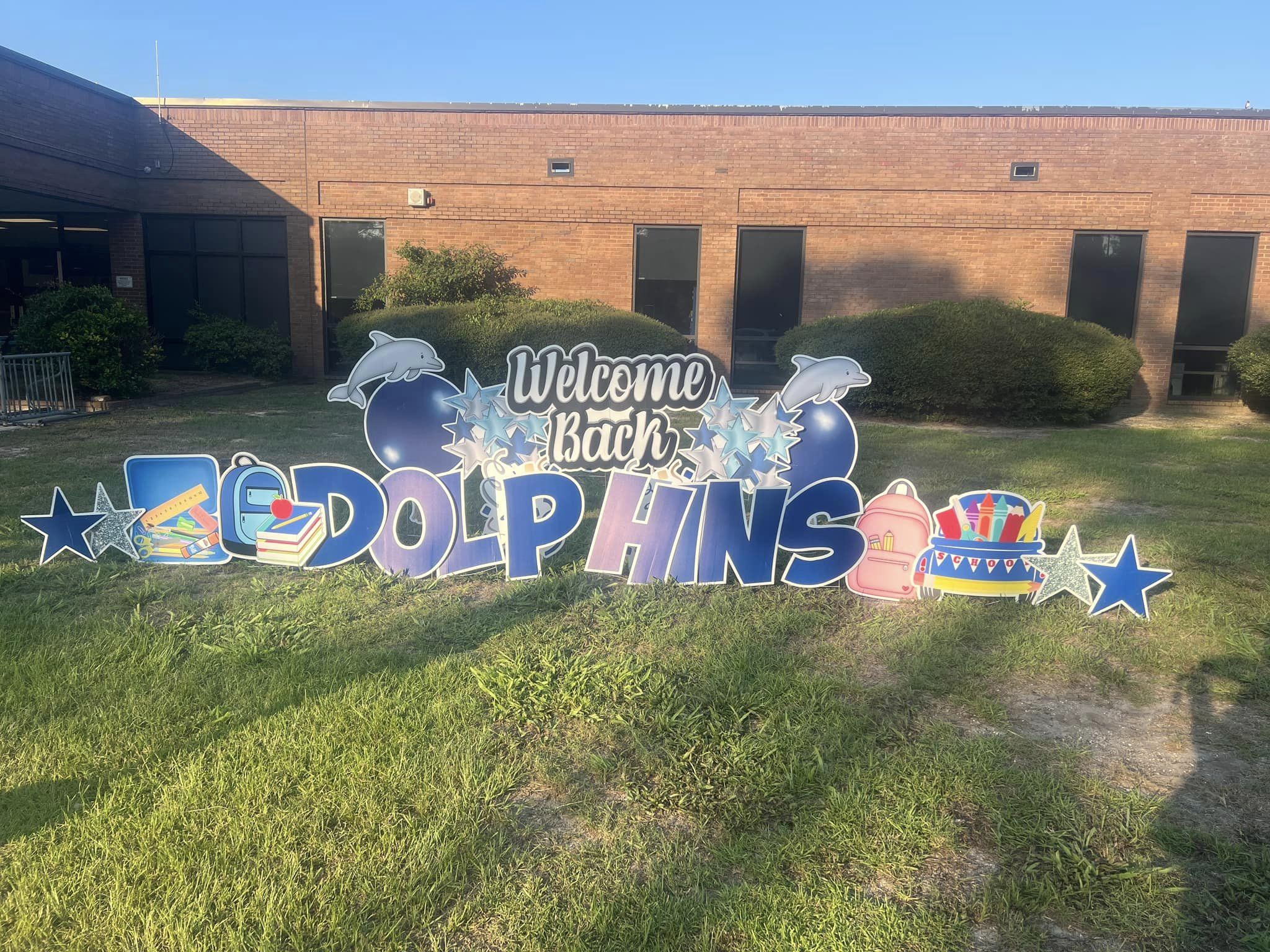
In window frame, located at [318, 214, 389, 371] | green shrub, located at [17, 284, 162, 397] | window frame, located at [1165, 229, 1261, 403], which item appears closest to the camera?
green shrub, located at [17, 284, 162, 397]

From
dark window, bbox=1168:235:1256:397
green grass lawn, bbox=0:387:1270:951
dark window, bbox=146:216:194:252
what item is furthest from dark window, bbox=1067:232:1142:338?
dark window, bbox=146:216:194:252

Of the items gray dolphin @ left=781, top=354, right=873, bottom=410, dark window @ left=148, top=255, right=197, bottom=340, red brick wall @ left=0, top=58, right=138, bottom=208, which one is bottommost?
gray dolphin @ left=781, top=354, right=873, bottom=410

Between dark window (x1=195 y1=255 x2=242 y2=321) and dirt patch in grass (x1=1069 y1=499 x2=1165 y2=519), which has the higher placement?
dark window (x1=195 y1=255 x2=242 y2=321)

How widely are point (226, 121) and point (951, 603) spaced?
54.3 feet

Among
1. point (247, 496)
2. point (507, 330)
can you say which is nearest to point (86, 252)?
point (507, 330)

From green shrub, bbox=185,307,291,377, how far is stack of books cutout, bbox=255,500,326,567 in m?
12.2

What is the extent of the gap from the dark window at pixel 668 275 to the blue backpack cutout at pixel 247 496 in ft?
40.1

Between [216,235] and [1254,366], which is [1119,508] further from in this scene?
[216,235]

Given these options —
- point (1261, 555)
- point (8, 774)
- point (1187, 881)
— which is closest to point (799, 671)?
point (1187, 881)

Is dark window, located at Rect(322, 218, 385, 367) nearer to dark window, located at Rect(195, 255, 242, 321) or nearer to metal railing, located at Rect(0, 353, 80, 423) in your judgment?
dark window, located at Rect(195, 255, 242, 321)

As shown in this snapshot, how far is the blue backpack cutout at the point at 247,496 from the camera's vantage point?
564cm

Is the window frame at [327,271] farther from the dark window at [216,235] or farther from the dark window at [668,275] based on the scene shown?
the dark window at [668,275]

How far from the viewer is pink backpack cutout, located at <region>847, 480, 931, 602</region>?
17.7ft

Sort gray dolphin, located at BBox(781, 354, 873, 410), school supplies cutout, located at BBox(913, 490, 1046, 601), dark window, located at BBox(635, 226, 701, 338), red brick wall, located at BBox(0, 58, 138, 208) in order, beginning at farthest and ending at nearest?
dark window, located at BBox(635, 226, 701, 338) → red brick wall, located at BBox(0, 58, 138, 208) → gray dolphin, located at BBox(781, 354, 873, 410) → school supplies cutout, located at BBox(913, 490, 1046, 601)
